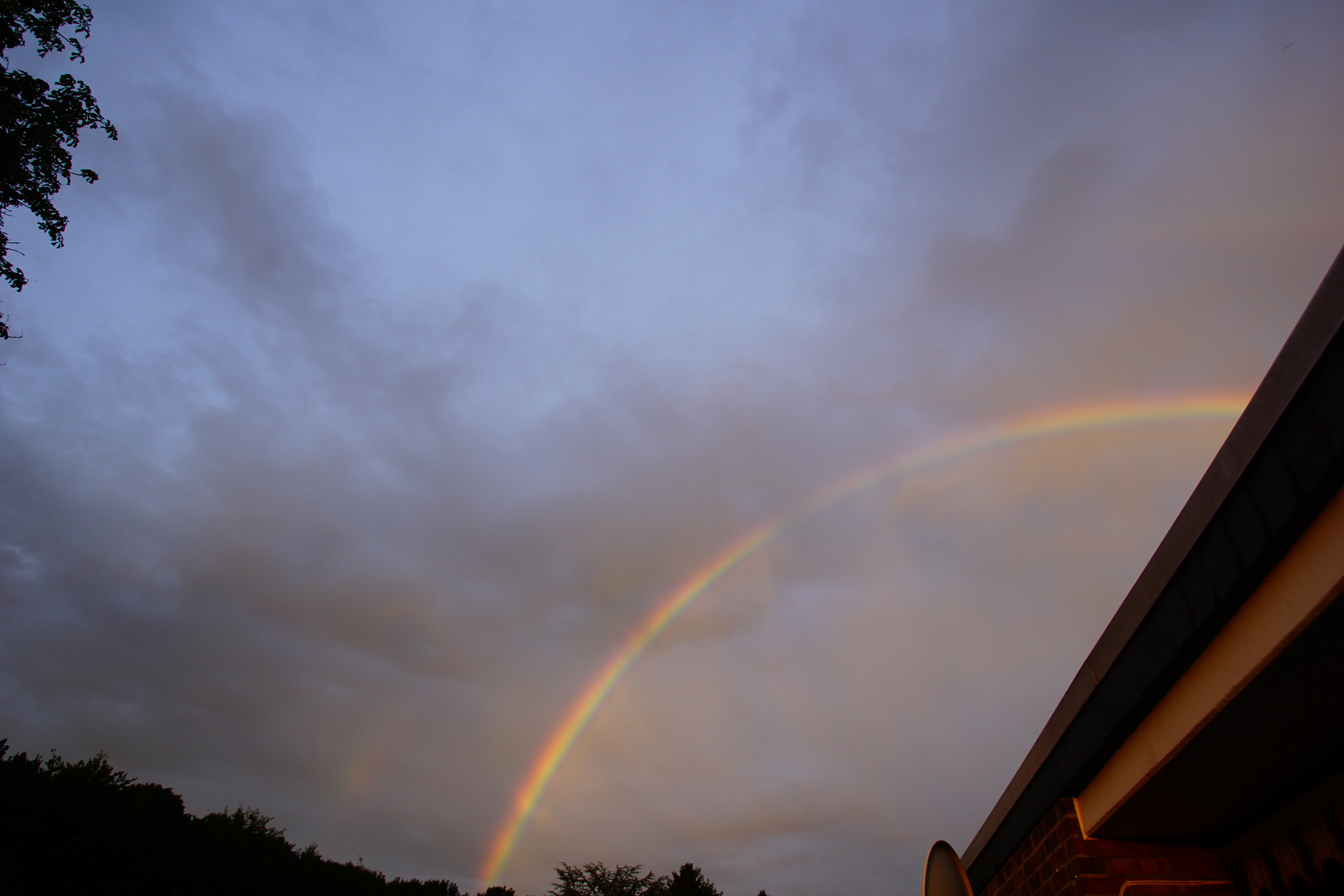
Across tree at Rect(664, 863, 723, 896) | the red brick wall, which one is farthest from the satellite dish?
tree at Rect(664, 863, 723, 896)

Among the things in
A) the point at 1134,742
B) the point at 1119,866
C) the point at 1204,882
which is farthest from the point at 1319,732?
the point at 1204,882

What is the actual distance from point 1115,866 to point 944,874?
86 centimetres

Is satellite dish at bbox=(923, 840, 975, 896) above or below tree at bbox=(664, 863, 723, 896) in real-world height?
below

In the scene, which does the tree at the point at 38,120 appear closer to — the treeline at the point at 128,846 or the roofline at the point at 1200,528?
the roofline at the point at 1200,528

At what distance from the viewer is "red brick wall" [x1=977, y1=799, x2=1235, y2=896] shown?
339 centimetres

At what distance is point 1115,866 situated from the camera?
3438mm

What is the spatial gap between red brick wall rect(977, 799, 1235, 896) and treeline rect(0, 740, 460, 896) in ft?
86.6

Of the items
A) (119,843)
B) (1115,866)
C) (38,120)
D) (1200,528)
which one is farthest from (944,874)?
(119,843)

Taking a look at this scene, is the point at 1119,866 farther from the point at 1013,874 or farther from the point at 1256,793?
the point at 1013,874

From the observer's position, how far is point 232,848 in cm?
3366

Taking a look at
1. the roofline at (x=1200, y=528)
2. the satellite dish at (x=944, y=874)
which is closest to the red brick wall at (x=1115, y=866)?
the roofline at (x=1200, y=528)

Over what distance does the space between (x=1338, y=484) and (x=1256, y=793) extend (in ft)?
7.11

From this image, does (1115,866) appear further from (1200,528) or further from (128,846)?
(128,846)

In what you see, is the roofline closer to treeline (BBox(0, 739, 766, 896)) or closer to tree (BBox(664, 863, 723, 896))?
treeline (BBox(0, 739, 766, 896))
